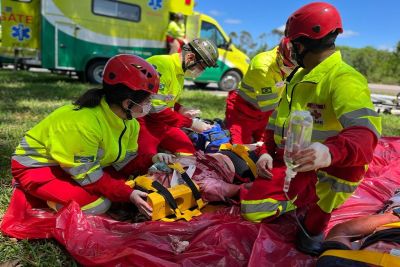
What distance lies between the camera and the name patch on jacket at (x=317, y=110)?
8.47ft

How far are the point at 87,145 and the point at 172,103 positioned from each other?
170 centimetres

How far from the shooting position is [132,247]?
2367mm

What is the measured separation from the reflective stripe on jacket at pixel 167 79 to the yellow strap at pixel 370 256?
2.50m

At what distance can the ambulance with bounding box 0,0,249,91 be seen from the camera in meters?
10.5

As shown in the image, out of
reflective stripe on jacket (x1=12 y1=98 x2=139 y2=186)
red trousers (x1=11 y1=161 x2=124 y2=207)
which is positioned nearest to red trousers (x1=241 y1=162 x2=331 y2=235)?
reflective stripe on jacket (x1=12 y1=98 x2=139 y2=186)

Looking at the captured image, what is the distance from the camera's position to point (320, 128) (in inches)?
105

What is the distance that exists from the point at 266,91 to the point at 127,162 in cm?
191

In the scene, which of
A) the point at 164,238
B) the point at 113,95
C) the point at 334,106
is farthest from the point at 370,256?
the point at 113,95

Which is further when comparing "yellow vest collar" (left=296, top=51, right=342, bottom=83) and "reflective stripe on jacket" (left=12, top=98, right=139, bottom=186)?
"reflective stripe on jacket" (left=12, top=98, right=139, bottom=186)

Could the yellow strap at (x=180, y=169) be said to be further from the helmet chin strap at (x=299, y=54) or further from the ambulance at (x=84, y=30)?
the ambulance at (x=84, y=30)

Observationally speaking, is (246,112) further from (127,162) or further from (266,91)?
(127,162)

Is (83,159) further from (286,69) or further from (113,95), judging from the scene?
(286,69)

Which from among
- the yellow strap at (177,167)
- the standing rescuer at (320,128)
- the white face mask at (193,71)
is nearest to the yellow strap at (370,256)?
the standing rescuer at (320,128)

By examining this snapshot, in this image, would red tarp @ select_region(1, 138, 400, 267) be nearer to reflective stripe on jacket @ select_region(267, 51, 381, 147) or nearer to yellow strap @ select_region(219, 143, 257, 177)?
yellow strap @ select_region(219, 143, 257, 177)
